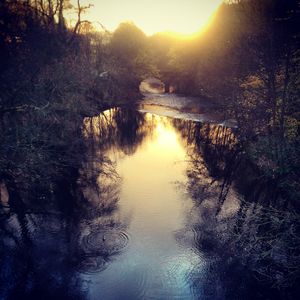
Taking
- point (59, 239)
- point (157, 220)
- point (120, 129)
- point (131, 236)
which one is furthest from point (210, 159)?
point (59, 239)

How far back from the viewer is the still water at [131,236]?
10.9 m

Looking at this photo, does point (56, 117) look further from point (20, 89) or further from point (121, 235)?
point (121, 235)

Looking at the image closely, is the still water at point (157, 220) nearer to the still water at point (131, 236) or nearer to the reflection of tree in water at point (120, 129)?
the still water at point (131, 236)

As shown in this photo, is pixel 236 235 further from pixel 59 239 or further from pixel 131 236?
pixel 59 239

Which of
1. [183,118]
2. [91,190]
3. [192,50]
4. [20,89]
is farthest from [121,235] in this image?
[192,50]

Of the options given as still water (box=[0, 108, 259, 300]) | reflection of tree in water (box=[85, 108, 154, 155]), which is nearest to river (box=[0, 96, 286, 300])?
still water (box=[0, 108, 259, 300])

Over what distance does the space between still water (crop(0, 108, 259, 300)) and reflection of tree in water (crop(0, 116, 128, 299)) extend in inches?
1.8

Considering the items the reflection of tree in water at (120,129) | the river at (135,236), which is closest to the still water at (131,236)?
the river at (135,236)

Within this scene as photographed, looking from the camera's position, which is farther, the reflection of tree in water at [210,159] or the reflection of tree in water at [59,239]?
the reflection of tree in water at [210,159]

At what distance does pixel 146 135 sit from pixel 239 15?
14.8 m

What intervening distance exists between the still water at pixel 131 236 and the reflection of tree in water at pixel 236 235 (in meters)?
0.07

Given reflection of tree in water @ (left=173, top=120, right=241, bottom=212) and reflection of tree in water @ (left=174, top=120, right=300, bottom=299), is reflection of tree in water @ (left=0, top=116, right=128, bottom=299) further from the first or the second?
reflection of tree in water @ (left=173, top=120, right=241, bottom=212)

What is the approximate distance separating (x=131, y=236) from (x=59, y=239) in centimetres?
351

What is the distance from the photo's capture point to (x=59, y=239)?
13.3 m
